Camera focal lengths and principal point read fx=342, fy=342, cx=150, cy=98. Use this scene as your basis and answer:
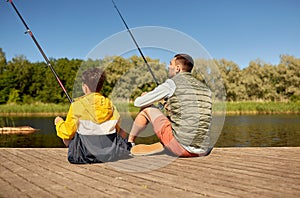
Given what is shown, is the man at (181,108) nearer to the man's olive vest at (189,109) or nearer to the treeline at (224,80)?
the man's olive vest at (189,109)

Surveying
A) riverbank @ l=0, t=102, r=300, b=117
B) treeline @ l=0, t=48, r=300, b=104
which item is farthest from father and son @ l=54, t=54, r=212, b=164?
treeline @ l=0, t=48, r=300, b=104

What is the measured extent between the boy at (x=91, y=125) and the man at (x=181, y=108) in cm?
32

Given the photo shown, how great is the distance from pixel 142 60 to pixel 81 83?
5.20 feet

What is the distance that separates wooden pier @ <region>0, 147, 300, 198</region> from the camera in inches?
87.1

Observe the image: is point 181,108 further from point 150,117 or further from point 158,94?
point 150,117

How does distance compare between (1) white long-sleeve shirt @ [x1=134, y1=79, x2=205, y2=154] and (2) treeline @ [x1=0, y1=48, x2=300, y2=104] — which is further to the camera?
(2) treeline @ [x1=0, y1=48, x2=300, y2=104]

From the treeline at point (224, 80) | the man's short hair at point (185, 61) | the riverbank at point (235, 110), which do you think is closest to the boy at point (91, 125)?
the man's short hair at point (185, 61)

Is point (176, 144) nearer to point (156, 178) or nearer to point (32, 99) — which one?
point (156, 178)

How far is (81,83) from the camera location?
311cm

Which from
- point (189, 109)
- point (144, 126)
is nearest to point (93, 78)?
point (144, 126)

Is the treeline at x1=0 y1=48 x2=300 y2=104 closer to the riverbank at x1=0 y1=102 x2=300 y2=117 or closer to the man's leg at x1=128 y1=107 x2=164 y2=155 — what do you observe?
the riverbank at x1=0 y1=102 x2=300 y2=117

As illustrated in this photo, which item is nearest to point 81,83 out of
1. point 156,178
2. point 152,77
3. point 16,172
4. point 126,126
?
point 126,126

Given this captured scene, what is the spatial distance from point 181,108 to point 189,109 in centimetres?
7

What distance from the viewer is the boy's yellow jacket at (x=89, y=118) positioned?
2.96 metres
